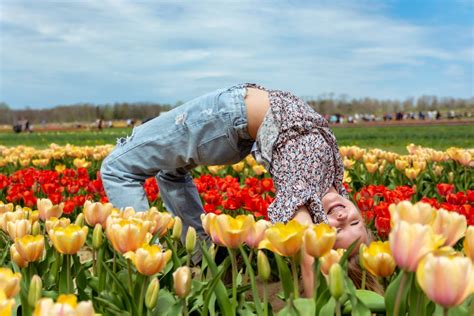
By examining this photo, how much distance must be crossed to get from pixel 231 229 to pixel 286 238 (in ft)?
0.73

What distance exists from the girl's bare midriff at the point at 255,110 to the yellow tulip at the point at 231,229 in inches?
48.7

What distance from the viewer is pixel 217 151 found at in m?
3.05

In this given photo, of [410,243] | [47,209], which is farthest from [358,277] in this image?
[47,209]

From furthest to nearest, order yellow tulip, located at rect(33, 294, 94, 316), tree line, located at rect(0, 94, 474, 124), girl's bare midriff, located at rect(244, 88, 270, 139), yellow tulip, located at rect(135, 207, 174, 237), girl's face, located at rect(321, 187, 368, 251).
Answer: tree line, located at rect(0, 94, 474, 124), girl's bare midriff, located at rect(244, 88, 270, 139), girl's face, located at rect(321, 187, 368, 251), yellow tulip, located at rect(135, 207, 174, 237), yellow tulip, located at rect(33, 294, 94, 316)

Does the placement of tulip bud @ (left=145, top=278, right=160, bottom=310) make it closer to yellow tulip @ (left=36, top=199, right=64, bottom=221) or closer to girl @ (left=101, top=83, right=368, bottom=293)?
girl @ (left=101, top=83, right=368, bottom=293)

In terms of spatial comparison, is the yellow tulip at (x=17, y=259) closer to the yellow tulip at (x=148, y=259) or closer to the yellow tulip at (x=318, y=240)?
the yellow tulip at (x=148, y=259)

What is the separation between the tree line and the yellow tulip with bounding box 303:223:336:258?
82.9 metres

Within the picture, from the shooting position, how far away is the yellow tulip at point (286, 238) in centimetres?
158

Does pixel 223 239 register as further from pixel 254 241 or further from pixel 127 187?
pixel 127 187

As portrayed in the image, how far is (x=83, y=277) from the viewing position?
6.72 ft

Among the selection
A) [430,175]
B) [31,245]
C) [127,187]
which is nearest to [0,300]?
[31,245]

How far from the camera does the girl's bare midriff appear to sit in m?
2.97

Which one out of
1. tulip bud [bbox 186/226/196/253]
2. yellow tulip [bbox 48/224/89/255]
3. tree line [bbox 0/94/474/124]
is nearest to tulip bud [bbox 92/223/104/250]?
yellow tulip [bbox 48/224/89/255]

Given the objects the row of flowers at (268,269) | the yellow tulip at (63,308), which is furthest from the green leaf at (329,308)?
the yellow tulip at (63,308)
